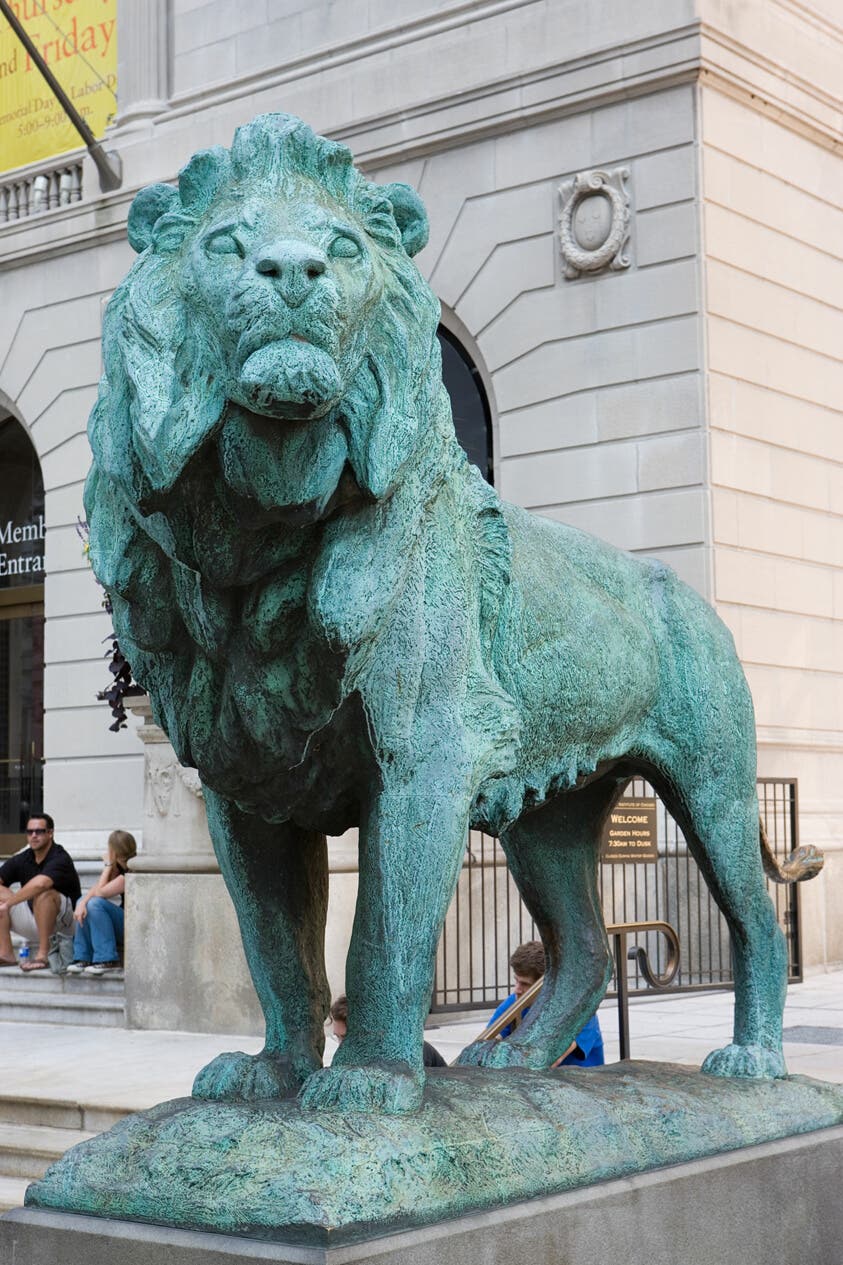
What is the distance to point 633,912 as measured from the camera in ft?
50.8

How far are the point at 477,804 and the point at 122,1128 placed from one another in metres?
0.96

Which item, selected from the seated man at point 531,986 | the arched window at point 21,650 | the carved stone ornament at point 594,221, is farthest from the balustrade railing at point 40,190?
the seated man at point 531,986

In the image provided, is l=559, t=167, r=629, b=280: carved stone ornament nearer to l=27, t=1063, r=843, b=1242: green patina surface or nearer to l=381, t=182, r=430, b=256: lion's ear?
l=381, t=182, r=430, b=256: lion's ear

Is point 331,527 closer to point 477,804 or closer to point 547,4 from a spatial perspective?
point 477,804

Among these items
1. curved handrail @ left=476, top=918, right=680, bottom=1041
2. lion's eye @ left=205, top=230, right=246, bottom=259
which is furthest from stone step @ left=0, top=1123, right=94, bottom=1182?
lion's eye @ left=205, top=230, right=246, bottom=259

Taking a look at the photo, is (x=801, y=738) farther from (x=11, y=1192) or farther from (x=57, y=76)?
(x=57, y=76)

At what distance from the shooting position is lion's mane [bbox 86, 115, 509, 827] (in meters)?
3.06

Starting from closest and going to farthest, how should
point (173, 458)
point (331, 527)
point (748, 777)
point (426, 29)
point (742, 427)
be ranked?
1. point (173, 458)
2. point (331, 527)
3. point (748, 777)
4. point (742, 427)
5. point (426, 29)

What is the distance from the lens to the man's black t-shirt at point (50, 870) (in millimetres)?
15172

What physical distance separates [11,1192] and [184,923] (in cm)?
401

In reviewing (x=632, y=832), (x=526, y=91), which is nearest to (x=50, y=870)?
(x=632, y=832)

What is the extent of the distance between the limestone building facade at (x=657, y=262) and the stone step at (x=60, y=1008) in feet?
23.2

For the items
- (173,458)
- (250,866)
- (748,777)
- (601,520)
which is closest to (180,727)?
(250,866)

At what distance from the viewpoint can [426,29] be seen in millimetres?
18719
